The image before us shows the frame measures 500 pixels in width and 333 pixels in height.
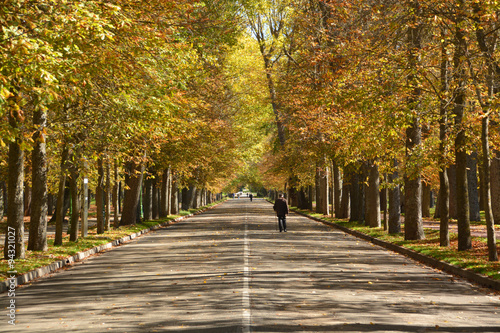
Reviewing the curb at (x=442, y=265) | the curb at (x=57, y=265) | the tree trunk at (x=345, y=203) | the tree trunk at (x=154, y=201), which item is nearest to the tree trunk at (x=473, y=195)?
the tree trunk at (x=345, y=203)

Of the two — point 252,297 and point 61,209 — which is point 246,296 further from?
point 61,209

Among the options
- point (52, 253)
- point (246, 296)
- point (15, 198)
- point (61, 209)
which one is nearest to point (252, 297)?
point (246, 296)

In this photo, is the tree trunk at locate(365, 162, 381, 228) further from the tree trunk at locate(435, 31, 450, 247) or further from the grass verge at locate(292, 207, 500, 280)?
the tree trunk at locate(435, 31, 450, 247)

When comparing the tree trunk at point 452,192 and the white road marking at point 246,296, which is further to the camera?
the tree trunk at point 452,192

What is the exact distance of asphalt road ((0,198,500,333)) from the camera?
795 cm

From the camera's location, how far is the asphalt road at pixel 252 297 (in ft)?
26.1

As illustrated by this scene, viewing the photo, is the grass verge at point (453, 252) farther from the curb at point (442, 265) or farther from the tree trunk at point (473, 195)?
the tree trunk at point (473, 195)

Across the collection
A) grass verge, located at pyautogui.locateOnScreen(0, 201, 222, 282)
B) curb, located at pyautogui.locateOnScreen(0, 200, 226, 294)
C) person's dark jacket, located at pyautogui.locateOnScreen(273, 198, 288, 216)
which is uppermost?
person's dark jacket, located at pyautogui.locateOnScreen(273, 198, 288, 216)

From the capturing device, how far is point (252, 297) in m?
9.92

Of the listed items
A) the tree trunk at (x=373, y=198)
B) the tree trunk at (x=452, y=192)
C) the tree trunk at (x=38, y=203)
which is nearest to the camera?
the tree trunk at (x=38, y=203)

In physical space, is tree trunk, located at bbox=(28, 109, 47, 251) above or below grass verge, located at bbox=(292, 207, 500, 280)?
above

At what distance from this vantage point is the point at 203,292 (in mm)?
10586

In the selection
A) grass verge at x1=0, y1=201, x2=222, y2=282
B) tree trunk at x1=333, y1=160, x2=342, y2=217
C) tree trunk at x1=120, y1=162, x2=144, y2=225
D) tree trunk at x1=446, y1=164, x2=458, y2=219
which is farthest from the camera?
tree trunk at x1=333, y1=160, x2=342, y2=217

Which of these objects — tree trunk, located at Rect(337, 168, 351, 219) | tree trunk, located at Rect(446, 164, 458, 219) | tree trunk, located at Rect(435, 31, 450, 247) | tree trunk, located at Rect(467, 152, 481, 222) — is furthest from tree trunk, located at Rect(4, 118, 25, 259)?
tree trunk, located at Rect(446, 164, 458, 219)
